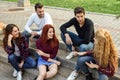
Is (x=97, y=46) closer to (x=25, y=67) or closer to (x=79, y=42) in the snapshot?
(x=79, y=42)

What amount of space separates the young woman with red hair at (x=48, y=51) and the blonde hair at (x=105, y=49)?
113cm

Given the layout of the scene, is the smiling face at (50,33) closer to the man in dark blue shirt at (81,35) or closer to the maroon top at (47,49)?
the maroon top at (47,49)

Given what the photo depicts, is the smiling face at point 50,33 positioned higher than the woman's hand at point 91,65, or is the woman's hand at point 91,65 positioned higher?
the smiling face at point 50,33

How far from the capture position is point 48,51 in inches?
243

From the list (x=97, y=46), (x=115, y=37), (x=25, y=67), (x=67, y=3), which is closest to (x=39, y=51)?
(x=25, y=67)

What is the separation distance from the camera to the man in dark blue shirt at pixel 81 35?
19.2ft

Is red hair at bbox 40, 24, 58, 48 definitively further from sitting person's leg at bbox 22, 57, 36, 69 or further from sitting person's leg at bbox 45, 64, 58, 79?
sitting person's leg at bbox 22, 57, 36, 69

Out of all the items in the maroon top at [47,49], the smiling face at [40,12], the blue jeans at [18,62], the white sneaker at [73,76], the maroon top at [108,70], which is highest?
the smiling face at [40,12]

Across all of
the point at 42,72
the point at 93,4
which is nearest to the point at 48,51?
the point at 42,72

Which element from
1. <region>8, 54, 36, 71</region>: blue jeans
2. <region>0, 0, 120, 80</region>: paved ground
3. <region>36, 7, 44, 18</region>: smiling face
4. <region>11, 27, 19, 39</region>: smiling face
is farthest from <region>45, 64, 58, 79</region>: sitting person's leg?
<region>0, 0, 120, 80</region>: paved ground

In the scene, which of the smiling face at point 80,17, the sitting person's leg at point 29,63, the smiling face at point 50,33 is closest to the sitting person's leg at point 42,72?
the sitting person's leg at point 29,63

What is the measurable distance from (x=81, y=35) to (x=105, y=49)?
3.66 feet

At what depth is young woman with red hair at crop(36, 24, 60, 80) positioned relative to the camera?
237 inches

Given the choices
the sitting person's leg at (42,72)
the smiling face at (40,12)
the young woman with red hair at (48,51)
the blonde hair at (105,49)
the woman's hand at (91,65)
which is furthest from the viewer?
the smiling face at (40,12)
